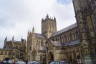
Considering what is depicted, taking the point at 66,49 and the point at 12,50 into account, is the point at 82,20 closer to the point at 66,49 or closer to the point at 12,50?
the point at 66,49

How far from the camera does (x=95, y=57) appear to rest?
3027 centimetres

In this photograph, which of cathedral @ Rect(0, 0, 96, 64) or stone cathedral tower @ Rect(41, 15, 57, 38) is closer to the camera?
cathedral @ Rect(0, 0, 96, 64)

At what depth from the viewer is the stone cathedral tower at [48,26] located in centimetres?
8647

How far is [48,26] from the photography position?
8719 cm

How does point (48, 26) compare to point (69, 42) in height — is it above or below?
above

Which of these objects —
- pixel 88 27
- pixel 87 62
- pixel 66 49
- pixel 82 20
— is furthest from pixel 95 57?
pixel 66 49

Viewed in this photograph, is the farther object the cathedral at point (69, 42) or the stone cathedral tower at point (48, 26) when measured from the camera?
the stone cathedral tower at point (48, 26)

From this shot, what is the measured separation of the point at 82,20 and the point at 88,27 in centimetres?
232

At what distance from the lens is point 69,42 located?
6247 centimetres

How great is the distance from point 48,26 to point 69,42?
27.9 meters

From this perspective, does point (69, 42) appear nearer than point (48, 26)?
Yes

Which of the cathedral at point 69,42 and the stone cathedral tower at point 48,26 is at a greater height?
the stone cathedral tower at point 48,26

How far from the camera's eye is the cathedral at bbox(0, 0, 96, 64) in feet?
105

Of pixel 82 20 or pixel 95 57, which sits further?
pixel 82 20
